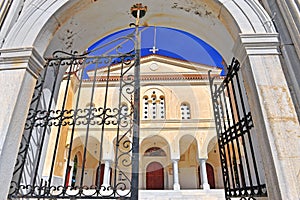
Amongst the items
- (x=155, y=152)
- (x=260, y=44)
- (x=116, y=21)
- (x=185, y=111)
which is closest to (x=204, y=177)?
(x=185, y=111)

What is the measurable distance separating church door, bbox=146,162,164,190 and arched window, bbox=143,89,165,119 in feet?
14.8

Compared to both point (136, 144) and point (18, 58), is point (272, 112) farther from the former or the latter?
point (18, 58)

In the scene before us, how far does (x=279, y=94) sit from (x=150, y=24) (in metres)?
2.56

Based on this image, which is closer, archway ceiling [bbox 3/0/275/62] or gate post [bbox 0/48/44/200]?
gate post [bbox 0/48/44/200]

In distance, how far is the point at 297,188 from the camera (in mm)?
1689

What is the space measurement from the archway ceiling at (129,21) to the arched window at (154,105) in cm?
1027

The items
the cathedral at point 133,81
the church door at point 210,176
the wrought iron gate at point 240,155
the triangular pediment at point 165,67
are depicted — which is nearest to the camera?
the cathedral at point 133,81

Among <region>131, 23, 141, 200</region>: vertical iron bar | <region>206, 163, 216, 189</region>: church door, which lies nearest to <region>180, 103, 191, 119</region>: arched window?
<region>206, 163, 216, 189</region>: church door

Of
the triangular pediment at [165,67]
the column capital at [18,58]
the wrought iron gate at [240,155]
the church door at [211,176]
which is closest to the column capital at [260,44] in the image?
the wrought iron gate at [240,155]

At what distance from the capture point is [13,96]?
7.50ft

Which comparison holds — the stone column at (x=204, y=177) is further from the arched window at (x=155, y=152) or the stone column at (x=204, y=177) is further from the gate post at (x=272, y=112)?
the gate post at (x=272, y=112)

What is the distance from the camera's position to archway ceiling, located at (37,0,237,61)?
3238mm

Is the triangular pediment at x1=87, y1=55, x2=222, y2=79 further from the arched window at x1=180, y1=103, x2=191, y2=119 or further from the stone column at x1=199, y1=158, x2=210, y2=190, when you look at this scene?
the stone column at x1=199, y1=158, x2=210, y2=190

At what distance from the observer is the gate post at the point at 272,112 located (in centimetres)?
177
